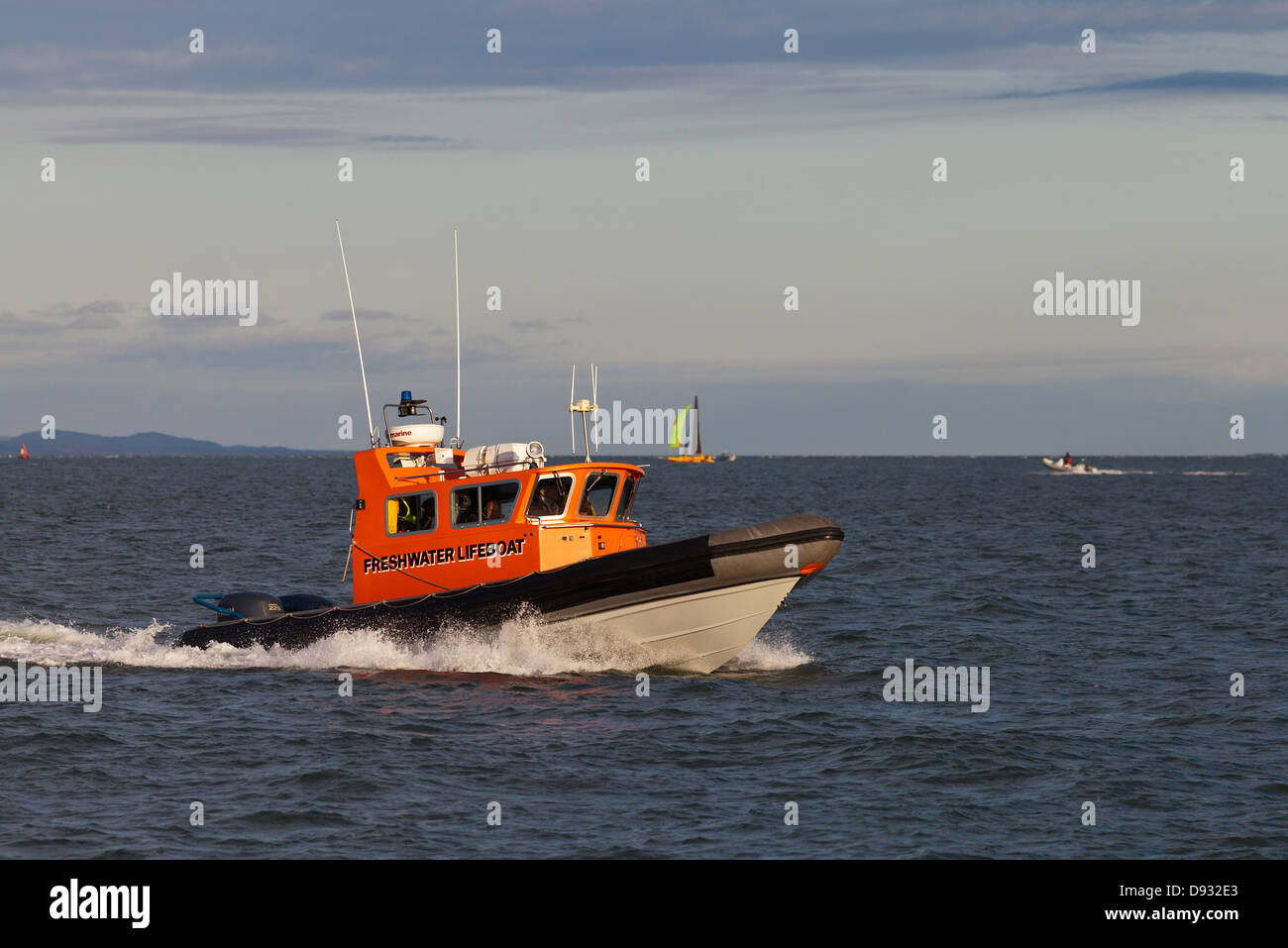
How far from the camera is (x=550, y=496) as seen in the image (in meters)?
17.5

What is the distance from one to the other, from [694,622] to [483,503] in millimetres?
3375

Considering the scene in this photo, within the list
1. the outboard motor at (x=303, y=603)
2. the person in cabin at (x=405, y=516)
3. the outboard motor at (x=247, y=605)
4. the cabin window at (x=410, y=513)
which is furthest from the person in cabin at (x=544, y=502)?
the outboard motor at (x=247, y=605)

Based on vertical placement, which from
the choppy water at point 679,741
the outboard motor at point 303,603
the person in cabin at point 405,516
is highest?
the person in cabin at point 405,516

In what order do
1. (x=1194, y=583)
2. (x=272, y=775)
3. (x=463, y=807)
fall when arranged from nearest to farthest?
(x=463, y=807) → (x=272, y=775) → (x=1194, y=583)

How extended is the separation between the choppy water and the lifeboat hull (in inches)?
14.8

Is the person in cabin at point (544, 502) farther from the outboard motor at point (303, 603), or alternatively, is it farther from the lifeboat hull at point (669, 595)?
the outboard motor at point (303, 603)

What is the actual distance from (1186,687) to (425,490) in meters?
10.6

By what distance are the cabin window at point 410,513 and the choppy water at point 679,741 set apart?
1.75 meters

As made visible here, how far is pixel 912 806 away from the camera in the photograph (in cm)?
1175

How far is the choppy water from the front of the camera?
10891mm

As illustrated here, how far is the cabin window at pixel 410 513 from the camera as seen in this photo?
59.7 feet

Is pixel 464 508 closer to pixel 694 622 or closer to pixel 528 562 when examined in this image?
pixel 528 562
